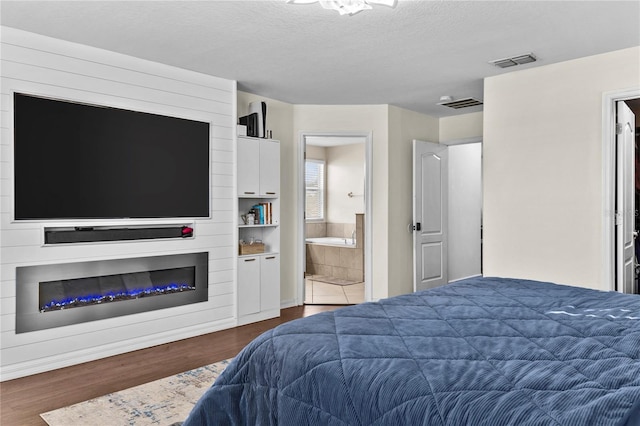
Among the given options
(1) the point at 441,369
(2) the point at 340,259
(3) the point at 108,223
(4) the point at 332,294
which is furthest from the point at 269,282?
(1) the point at 441,369

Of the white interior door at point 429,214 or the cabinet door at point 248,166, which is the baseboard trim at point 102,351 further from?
the white interior door at point 429,214

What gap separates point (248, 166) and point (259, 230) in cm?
85

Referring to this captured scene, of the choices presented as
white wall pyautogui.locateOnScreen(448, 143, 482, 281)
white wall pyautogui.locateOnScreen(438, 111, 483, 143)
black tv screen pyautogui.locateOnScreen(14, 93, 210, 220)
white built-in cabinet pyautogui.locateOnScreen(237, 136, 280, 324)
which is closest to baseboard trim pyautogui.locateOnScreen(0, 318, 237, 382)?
white built-in cabinet pyautogui.locateOnScreen(237, 136, 280, 324)

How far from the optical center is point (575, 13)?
3.12m

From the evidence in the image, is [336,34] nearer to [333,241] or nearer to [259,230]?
[259,230]

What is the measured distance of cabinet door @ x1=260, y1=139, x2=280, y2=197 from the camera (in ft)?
16.3

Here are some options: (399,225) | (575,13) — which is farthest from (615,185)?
(399,225)

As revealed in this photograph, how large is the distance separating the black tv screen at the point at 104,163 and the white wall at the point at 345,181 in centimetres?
472

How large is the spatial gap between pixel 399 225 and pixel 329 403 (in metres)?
4.68

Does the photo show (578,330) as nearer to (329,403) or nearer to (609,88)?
(329,403)

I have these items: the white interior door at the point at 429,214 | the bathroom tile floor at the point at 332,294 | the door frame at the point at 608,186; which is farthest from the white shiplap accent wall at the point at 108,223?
the door frame at the point at 608,186

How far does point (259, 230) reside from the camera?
5.30 m

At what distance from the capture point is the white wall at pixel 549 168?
157 inches

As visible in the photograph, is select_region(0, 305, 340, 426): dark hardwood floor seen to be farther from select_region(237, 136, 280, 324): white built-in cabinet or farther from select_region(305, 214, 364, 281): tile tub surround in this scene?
select_region(305, 214, 364, 281): tile tub surround
